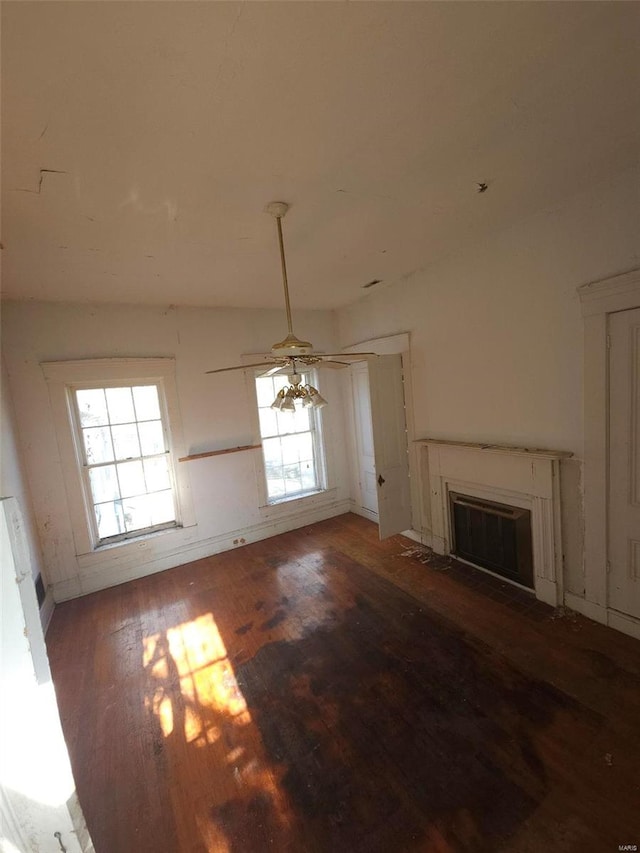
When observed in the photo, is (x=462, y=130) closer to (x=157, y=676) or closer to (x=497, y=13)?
(x=497, y=13)

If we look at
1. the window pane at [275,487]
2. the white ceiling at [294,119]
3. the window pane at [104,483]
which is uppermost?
the white ceiling at [294,119]

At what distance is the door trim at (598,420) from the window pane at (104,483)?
4.32 metres

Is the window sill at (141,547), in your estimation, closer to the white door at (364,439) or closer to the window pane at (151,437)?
the window pane at (151,437)

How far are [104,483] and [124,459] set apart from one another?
313mm

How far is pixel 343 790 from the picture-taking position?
5.50ft

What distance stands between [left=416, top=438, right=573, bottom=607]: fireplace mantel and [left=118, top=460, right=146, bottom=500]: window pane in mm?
3110

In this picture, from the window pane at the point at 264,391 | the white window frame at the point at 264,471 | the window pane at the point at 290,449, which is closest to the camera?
the white window frame at the point at 264,471

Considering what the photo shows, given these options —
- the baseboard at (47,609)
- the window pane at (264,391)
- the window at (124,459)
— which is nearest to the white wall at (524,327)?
the window pane at (264,391)

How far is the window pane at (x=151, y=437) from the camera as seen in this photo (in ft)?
13.1

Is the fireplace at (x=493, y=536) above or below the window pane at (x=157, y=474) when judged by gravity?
below

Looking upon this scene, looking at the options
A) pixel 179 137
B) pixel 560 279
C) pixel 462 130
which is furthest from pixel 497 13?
pixel 560 279

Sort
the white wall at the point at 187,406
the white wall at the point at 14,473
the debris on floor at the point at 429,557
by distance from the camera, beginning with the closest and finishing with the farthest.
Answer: the white wall at the point at 14,473, the white wall at the point at 187,406, the debris on floor at the point at 429,557

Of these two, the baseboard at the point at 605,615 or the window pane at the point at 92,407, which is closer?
the baseboard at the point at 605,615

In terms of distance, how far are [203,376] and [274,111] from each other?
10.1 feet
